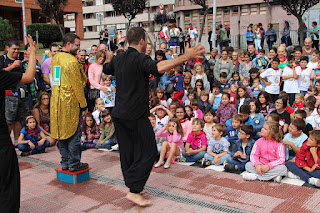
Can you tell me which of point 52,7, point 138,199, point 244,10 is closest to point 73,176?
point 138,199

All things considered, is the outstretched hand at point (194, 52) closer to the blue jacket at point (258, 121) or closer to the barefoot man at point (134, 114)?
the barefoot man at point (134, 114)

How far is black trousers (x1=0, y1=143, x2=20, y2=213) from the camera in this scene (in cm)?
316

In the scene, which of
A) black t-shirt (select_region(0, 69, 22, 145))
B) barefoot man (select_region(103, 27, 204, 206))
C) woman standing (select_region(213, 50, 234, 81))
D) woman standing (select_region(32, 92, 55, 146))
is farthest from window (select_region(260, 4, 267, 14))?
black t-shirt (select_region(0, 69, 22, 145))

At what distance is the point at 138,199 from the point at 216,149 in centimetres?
213

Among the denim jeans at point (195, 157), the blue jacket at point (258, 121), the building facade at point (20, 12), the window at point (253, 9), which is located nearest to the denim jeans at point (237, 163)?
the denim jeans at point (195, 157)

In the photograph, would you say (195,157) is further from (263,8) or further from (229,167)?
(263,8)

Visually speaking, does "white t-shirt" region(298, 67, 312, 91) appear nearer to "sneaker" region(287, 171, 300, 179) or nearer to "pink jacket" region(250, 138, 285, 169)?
"pink jacket" region(250, 138, 285, 169)

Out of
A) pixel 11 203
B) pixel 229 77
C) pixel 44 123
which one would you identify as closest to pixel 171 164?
pixel 11 203

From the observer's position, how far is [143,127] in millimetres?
3975

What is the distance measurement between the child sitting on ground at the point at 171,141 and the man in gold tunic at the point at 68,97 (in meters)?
1.43

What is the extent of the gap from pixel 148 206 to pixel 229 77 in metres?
6.06

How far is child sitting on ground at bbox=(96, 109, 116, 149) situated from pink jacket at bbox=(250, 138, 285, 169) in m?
2.96

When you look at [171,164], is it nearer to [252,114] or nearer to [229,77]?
[252,114]

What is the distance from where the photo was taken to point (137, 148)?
403cm
